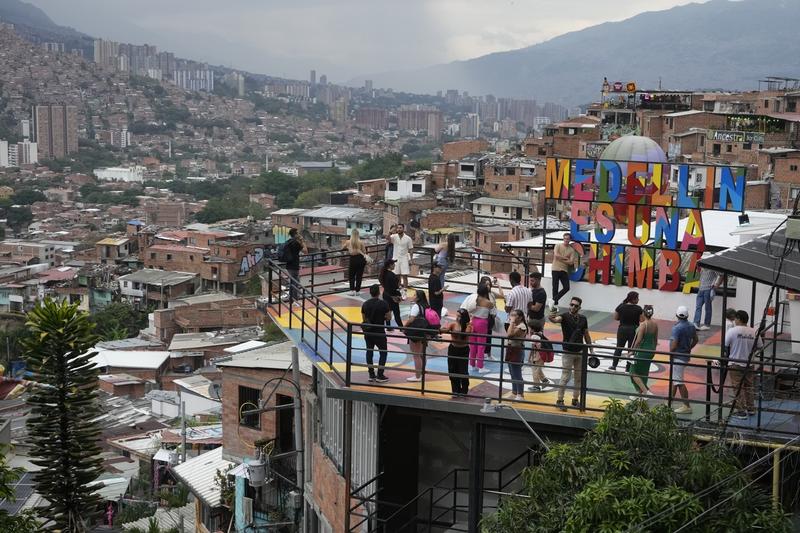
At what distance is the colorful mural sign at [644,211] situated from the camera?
53.4 ft

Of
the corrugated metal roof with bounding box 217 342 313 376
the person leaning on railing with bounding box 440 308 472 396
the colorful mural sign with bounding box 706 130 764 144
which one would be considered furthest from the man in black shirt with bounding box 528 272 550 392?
the colorful mural sign with bounding box 706 130 764 144

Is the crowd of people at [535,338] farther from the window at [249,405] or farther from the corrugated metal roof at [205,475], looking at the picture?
the corrugated metal roof at [205,475]

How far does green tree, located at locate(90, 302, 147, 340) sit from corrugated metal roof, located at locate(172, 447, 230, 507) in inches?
2329

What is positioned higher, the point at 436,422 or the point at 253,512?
the point at 436,422

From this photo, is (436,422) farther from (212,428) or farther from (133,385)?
(133,385)

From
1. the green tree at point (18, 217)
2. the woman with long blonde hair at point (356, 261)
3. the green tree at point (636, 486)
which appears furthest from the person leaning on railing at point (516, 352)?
the green tree at point (18, 217)

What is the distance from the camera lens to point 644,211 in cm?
1703

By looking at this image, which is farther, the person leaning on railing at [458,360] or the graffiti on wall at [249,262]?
→ the graffiti on wall at [249,262]

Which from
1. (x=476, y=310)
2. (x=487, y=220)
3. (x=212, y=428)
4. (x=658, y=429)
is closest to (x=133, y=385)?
(x=212, y=428)

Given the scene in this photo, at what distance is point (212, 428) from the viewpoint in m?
39.0

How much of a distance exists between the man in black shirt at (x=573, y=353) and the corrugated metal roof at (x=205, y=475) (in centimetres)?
1176

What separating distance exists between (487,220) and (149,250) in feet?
113

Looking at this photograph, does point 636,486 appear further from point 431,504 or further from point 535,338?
point 535,338

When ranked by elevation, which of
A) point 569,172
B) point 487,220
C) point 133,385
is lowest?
point 133,385
